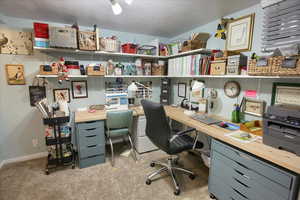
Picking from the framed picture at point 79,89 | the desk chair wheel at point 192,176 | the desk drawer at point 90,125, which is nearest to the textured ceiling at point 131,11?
the framed picture at point 79,89

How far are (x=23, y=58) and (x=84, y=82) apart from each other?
0.89 metres

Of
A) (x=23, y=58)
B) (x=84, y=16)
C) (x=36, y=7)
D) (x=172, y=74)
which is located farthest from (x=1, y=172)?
(x=172, y=74)

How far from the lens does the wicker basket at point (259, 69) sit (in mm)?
1293

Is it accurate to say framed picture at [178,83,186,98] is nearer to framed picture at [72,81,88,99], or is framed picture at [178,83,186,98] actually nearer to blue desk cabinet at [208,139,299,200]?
blue desk cabinet at [208,139,299,200]

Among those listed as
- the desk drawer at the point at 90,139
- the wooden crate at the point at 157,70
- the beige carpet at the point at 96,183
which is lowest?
the beige carpet at the point at 96,183

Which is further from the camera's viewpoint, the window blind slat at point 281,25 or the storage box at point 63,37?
the storage box at point 63,37

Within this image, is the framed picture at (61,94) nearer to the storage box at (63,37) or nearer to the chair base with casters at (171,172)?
the storage box at (63,37)

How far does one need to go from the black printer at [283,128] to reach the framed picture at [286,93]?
11.6 inches

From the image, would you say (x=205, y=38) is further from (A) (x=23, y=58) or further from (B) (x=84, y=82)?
(A) (x=23, y=58)

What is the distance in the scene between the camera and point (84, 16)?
2016 mm

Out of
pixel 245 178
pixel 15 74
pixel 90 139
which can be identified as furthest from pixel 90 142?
pixel 245 178

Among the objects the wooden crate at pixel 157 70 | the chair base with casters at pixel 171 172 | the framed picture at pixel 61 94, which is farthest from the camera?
the wooden crate at pixel 157 70

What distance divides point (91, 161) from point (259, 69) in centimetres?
243

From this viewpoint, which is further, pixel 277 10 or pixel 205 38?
pixel 205 38
